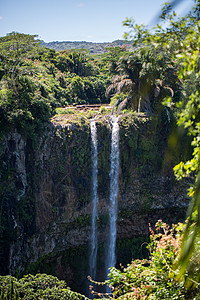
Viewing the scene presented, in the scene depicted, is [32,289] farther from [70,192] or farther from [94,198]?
[94,198]

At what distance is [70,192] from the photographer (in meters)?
14.7

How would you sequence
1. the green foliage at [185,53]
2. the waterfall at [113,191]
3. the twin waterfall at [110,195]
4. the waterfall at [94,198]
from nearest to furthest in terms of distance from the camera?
the green foliage at [185,53] < the waterfall at [94,198] < the twin waterfall at [110,195] < the waterfall at [113,191]

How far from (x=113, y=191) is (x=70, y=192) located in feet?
8.64

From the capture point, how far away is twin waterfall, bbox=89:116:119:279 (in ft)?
50.3

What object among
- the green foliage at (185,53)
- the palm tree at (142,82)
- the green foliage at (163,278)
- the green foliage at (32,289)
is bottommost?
the green foliage at (32,289)

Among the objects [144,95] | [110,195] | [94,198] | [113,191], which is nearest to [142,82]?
[144,95]

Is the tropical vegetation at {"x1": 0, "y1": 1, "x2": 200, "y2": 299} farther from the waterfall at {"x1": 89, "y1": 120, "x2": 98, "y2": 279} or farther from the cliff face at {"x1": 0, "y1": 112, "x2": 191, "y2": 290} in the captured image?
the waterfall at {"x1": 89, "y1": 120, "x2": 98, "y2": 279}

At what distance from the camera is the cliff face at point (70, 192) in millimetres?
12766

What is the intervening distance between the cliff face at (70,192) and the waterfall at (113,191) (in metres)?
0.30

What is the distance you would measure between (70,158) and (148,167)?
4958 mm

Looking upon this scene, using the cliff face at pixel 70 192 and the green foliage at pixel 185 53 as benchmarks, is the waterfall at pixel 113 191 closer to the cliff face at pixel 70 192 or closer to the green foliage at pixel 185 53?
the cliff face at pixel 70 192

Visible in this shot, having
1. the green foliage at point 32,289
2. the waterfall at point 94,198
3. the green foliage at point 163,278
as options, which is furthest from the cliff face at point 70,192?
the green foliage at point 163,278

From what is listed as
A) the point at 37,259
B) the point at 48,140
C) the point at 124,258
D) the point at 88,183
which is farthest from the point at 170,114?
the point at 37,259

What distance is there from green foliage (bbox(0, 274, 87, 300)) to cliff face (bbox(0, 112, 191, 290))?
340 centimetres
